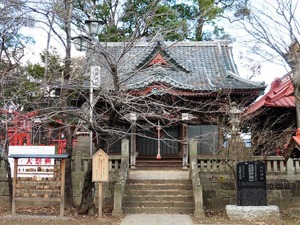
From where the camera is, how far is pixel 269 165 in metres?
15.0

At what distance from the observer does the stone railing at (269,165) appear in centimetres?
1467

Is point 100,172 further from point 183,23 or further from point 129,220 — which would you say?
point 183,23

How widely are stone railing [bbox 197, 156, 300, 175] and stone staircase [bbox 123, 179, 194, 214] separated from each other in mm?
1085

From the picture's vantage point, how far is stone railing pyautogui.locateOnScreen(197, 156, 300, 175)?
578 inches

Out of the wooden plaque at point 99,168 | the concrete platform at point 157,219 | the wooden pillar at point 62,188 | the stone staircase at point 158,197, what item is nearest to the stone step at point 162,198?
the stone staircase at point 158,197

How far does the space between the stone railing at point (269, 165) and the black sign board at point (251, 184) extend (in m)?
2.27

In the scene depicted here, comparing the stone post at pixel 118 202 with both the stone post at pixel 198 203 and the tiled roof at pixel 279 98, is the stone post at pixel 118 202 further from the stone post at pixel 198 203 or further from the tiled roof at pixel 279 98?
the tiled roof at pixel 279 98

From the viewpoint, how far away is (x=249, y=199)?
11992 mm

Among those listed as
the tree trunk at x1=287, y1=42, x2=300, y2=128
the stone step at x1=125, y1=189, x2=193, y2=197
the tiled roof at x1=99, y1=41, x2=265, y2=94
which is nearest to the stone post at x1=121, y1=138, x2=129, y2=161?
the stone step at x1=125, y1=189, x2=193, y2=197

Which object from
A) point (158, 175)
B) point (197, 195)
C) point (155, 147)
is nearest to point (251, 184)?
point (197, 195)

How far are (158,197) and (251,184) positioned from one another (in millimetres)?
3379

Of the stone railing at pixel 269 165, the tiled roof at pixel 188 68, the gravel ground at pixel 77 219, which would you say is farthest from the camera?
the tiled roof at pixel 188 68

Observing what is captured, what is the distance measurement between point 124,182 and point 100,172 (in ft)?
8.16

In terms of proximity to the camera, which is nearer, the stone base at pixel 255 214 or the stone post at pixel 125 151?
the stone base at pixel 255 214
